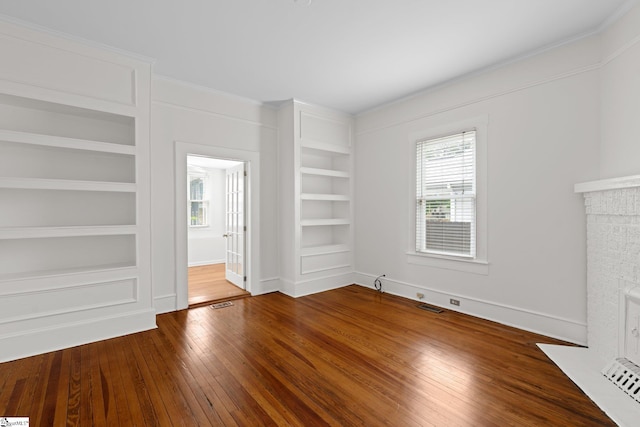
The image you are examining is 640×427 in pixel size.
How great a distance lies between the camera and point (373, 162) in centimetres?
500

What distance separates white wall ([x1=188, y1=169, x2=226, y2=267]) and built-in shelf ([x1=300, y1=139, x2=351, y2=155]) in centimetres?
393

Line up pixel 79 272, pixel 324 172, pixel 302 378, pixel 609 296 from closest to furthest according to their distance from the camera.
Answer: pixel 302 378 → pixel 609 296 → pixel 79 272 → pixel 324 172

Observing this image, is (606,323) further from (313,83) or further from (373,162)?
(313,83)

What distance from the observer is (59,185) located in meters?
2.86

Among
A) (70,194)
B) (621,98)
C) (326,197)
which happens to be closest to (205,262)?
(326,197)

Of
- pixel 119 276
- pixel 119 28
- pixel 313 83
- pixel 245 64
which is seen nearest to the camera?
pixel 119 28

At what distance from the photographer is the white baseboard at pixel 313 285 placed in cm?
459

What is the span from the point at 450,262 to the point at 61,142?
457cm

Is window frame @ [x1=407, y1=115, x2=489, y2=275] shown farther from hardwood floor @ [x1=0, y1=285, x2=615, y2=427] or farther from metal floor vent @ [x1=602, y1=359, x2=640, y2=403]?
metal floor vent @ [x1=602, y1=359, x2=640, y2=403]

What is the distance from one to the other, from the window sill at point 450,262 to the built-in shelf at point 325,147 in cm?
207

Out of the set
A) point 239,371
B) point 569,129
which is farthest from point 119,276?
point 569,129

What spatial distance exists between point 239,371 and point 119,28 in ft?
10.8

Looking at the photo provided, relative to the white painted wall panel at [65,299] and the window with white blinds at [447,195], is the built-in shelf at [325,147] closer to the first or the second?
the window with white blinds at [447,195]

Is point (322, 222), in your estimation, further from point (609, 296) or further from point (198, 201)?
point (198, 201)
